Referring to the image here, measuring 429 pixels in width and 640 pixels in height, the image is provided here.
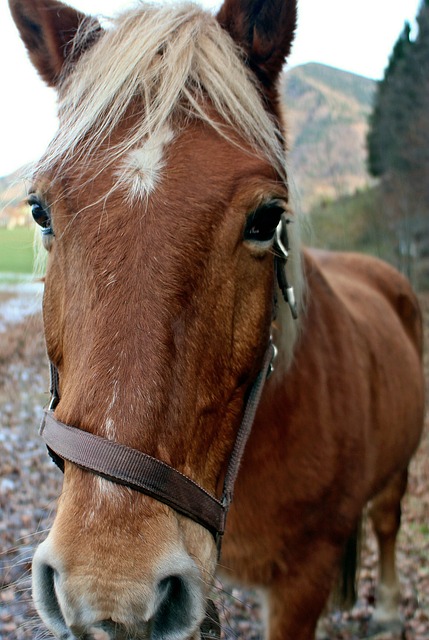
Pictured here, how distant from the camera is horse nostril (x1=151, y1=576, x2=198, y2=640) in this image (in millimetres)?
1341

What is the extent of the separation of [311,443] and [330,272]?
2262 millimetres

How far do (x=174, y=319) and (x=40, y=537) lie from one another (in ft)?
3.65

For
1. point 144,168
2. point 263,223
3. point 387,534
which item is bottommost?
point 387,534

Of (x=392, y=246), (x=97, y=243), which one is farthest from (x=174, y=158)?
(x=392, y=246)

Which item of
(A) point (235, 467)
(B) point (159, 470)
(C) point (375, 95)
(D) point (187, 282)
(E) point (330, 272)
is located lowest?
(C) point (375, 95)

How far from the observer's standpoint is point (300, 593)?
2574 mm

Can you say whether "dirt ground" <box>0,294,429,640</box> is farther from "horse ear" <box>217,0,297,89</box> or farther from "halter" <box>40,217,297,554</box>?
"horse ear" <box>217,0,297,89</box>

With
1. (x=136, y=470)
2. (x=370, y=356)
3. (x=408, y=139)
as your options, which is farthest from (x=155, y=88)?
(x=408, y=139)

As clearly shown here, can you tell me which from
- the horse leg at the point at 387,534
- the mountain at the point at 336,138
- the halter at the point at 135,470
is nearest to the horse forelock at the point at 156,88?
the halter at the point at 135,470

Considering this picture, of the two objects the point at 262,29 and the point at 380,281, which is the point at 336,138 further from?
the point at 262,29

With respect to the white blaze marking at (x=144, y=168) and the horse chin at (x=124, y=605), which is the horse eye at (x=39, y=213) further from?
the horse chin at (x=124, y=605)

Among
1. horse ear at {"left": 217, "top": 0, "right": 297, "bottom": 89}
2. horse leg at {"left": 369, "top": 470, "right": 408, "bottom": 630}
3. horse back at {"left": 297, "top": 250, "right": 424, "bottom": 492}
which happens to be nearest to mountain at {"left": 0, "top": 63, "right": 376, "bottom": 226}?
horse back at {"left": 297, "top": 250, "right": 424, "bottom": 492}

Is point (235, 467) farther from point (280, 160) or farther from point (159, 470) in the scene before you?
point (280, 160)

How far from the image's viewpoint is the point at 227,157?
171 cm
